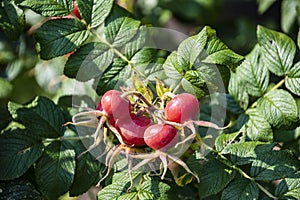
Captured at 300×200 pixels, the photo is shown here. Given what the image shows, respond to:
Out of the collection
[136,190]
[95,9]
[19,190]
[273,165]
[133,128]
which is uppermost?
[95,9]

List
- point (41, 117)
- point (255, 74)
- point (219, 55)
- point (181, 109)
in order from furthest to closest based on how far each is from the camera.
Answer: point (255, 74) < point (41, 117) < point (219, 55) < point (181, 109)

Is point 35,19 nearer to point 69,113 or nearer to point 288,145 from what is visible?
point 69,113

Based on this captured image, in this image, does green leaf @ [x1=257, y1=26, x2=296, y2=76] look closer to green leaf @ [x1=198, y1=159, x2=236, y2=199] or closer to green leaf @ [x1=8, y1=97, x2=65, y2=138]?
green leaf @ [x1=198, y1=159, x2=236, y2=199]

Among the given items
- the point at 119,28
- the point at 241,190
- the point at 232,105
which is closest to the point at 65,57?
the point at 119,28

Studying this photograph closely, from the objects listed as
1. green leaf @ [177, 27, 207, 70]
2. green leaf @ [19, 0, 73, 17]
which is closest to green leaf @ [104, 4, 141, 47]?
green leaf @ [19, 0, 73, 17]

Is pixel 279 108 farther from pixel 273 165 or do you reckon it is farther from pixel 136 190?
pixel 136 190

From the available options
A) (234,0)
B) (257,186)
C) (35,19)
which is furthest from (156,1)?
(257,186)

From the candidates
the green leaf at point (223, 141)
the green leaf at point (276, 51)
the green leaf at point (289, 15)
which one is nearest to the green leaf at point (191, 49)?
the green leaf at point (223, 141)
